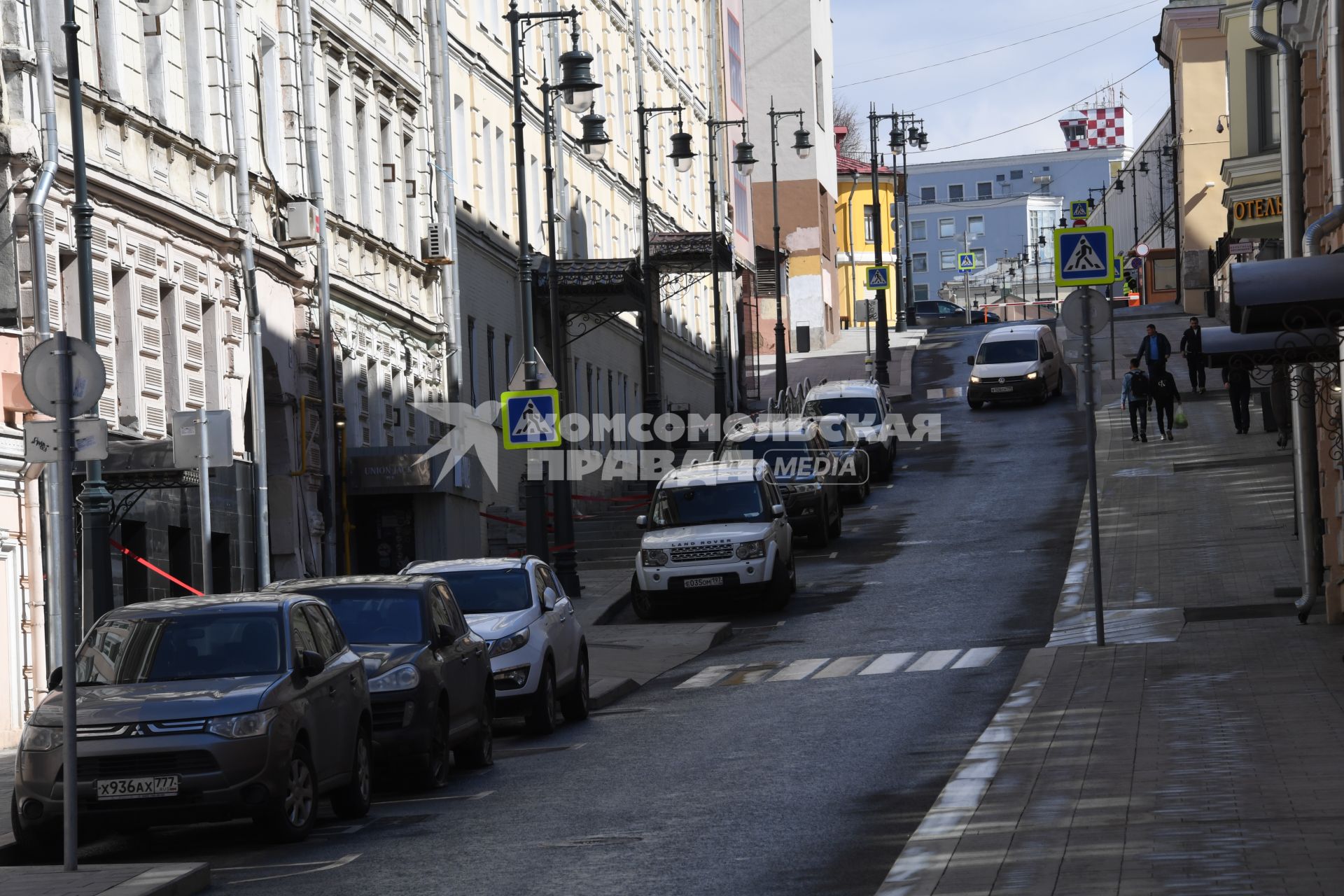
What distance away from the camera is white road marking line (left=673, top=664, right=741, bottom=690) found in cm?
2194

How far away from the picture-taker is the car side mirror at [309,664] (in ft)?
43.6

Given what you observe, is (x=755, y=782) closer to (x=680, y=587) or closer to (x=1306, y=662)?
(x=1306, y=662)

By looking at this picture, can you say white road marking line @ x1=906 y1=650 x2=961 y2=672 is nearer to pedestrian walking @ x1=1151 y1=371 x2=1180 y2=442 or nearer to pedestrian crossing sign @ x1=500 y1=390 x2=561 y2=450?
pedestrian crossing sign @ x1=500 y1=390 x2=561 y2=450

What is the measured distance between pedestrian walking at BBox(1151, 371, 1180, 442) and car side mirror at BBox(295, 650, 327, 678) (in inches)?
1281

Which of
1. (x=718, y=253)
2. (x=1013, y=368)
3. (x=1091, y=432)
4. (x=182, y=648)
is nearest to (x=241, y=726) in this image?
(x=182, y=648)

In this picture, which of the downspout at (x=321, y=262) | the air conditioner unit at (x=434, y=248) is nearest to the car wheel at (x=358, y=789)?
the downspout at (x=321, y=262)

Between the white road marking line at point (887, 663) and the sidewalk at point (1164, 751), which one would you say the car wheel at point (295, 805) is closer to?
the sidewalk at point (1164, 751)

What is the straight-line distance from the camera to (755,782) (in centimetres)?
1388

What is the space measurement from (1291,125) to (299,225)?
506 inches

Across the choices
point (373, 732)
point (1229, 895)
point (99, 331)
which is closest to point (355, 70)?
point (99, 331)

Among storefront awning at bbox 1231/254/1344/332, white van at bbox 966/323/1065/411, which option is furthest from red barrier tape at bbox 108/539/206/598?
white van at bbox 966/323/1065/411

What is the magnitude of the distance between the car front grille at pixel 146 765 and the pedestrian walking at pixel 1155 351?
108 feet

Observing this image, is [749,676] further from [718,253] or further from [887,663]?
[718,253]

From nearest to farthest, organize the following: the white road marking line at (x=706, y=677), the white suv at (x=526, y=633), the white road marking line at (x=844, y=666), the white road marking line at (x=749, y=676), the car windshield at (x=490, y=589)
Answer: the white suv at (x=526, y=633) → the car windshield at (x=490, y=589) → the white road marking line at (x=844, y=666) → the white road marking line at (x=749, y=676) → the white road marking line at (x=706, y=677)
